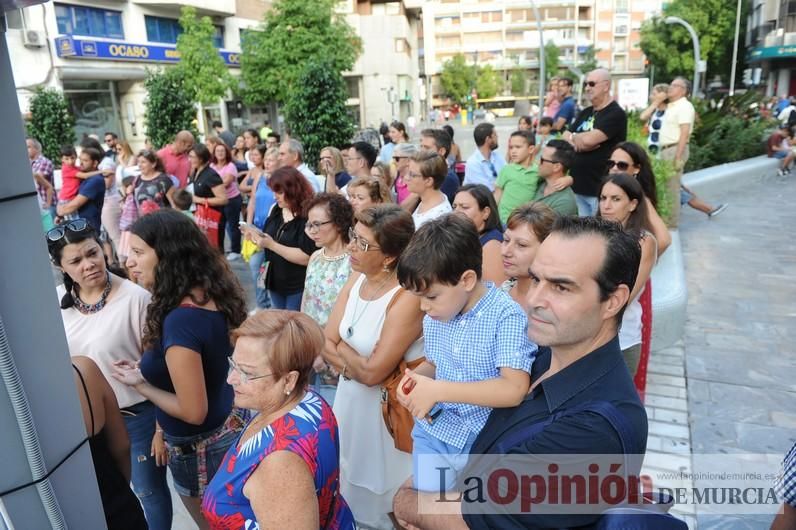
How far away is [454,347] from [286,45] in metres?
30.3

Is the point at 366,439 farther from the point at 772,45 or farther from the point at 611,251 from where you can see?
the point at 772,45

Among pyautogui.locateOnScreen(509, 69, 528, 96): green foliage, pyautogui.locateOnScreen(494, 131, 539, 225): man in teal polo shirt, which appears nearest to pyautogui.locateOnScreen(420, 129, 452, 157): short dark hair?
pyautogui.locateOnScreen(494, 131, 539, 225): man in teal polo shirt

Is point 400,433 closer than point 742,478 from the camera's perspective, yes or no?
Yes

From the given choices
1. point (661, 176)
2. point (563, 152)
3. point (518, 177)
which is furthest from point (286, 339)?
point (661, 176)

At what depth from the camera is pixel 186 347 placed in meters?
2.37

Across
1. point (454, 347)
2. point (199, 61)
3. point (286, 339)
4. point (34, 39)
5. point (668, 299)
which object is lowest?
point (668, 299)

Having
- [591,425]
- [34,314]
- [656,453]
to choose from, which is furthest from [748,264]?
[34,314]

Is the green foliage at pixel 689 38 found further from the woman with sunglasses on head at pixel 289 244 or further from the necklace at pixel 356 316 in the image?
the necklace at pixel 356 316

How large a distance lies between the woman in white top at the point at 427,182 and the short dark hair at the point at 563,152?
107 cm

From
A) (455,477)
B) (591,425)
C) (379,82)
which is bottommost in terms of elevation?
(455,477)

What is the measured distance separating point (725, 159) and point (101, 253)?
14622mm

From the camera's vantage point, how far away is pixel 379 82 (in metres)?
43.0

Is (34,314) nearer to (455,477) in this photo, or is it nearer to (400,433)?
(455,477)

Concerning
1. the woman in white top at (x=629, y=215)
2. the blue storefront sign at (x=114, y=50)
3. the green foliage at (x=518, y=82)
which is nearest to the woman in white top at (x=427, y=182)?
the woman in white top at (x=629, y=215)
